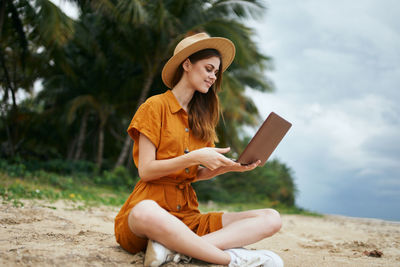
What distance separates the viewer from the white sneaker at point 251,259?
1966 millimetres

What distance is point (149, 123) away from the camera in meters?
2.08

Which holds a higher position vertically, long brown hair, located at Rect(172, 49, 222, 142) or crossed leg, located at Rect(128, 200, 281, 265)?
long brown hair, located at Rect(172, 49, 222, 142)

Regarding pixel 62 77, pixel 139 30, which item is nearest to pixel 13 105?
pixel 62 77

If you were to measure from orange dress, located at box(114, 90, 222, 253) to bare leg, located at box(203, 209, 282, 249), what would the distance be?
18 cm

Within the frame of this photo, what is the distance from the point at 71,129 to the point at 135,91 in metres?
4.25

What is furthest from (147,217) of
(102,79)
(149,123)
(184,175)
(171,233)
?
(102,79)

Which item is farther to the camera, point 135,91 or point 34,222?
point 135,91

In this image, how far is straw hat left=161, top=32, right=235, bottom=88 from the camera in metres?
2.24

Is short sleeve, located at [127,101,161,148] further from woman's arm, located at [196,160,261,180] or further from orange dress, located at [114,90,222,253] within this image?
woman's arm, located at [196,160,261,180]

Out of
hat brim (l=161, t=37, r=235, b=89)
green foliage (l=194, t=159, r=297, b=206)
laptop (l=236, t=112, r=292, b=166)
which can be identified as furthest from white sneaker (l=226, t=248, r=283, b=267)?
green foliage (l=194, t=159, r=297, b=206)

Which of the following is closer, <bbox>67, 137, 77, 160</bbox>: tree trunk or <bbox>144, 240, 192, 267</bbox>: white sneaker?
<bbox>144, 240, 192, 267</bbox>: white sneaker

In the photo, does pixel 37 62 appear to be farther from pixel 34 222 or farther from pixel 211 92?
pixel 211 92

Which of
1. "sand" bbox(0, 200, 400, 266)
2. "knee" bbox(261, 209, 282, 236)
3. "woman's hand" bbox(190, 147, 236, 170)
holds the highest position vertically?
"woman's hand" bbox(190, 147, 236, 170)

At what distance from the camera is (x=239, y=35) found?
10375 mm
